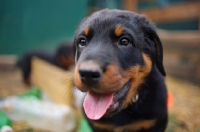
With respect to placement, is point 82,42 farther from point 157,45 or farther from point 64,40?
point 64,40

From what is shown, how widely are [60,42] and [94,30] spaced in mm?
4576

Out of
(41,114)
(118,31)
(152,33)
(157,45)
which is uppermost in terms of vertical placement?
(118,31)

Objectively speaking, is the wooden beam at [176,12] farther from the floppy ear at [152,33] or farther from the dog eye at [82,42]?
the dog eye at [82,42]

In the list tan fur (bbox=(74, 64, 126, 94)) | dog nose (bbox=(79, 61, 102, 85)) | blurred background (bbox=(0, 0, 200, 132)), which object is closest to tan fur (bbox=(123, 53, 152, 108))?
tan fur (bbox=(74, 64, 126, 94))

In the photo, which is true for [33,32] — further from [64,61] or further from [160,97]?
[160,97]

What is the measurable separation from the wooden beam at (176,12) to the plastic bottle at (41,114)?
379 cm

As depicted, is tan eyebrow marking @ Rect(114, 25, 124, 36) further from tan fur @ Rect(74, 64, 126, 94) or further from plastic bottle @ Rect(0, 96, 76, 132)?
plastic bottle @ Rect(0, 96, 76, 132)

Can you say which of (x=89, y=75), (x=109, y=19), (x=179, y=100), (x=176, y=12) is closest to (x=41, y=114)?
(x=109, y=19)

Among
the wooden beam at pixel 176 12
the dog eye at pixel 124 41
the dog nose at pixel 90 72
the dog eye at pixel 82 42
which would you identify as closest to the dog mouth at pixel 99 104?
the dog nose at pixel 90 72

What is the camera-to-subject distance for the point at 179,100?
4.73 metres

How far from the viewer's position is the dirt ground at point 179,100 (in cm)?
333

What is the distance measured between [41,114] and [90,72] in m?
1.80

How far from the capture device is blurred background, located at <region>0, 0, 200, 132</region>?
441cm

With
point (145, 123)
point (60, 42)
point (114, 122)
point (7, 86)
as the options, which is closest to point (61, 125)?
point (114, 122)
